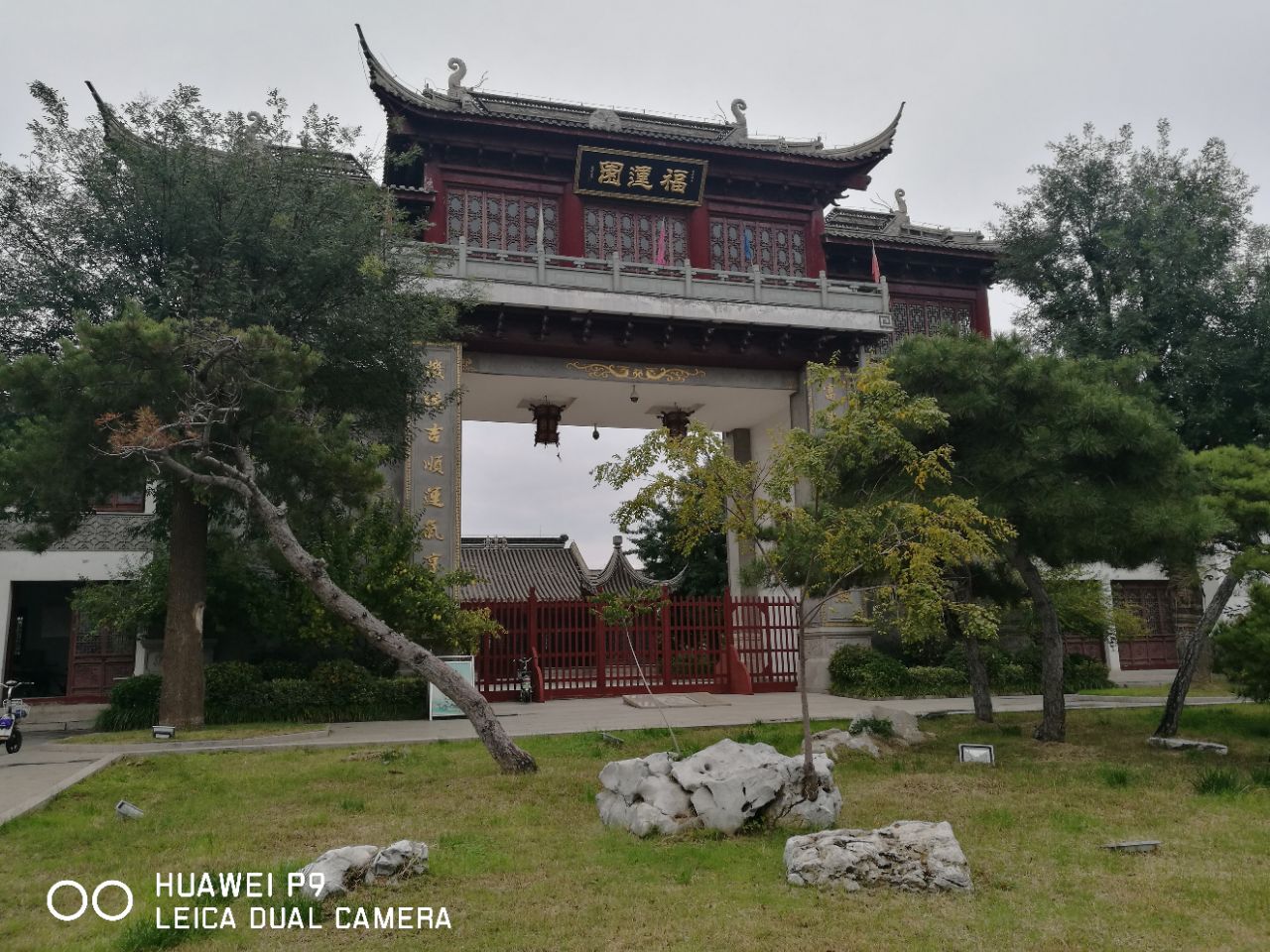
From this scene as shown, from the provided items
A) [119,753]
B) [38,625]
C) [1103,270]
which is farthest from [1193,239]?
[38,625]

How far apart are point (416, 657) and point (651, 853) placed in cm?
337

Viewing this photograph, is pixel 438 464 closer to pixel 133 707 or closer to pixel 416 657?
pixel 133 707

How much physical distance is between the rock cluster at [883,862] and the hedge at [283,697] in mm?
8605

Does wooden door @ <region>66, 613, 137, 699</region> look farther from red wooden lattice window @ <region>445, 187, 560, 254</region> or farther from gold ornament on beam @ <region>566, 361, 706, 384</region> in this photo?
red wooden lattice window @ <region>445, 187, 560, 254</region>

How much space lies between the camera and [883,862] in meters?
4.49

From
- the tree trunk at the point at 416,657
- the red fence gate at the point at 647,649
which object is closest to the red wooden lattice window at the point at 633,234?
the red fence gate at the point at 647,649

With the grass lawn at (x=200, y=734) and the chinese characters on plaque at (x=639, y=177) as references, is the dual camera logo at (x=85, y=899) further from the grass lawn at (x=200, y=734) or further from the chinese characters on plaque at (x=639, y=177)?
the chinese characters on plaque at (x=639, y=177)

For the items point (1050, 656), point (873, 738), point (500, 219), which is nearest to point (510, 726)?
point (873, 738)

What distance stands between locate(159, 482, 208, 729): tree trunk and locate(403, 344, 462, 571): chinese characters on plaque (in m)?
3.98

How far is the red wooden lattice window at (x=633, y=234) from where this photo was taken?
17578 millimetres

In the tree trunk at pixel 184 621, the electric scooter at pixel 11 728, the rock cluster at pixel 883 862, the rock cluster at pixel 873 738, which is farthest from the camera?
the tree trunk at pixel 184 621

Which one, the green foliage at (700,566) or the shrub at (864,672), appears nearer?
the shrub at (864,672)

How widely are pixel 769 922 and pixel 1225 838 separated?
3142mm

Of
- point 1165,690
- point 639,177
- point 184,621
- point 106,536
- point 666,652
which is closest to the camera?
point 184,621
